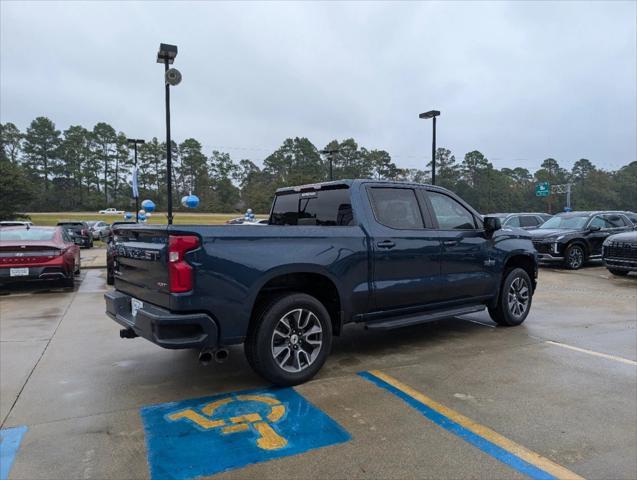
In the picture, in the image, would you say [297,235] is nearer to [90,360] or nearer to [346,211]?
[346,211]

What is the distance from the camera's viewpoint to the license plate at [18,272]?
8.80 m

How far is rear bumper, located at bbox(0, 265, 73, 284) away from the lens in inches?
345

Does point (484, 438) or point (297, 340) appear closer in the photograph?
point (484, 438)

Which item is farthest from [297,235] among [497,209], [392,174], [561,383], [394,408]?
[497,209]

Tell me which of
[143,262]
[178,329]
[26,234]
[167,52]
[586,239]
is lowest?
[178,329]

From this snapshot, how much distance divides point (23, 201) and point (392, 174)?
51.0 metres

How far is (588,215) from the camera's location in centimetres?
1447

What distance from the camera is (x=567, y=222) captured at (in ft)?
48.1

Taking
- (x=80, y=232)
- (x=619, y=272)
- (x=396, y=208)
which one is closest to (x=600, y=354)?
(x=396, y=208)

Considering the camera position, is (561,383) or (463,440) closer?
(463,440)

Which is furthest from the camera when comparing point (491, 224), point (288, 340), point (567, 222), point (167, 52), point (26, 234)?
point (567, 222)

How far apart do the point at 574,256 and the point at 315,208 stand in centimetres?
1118

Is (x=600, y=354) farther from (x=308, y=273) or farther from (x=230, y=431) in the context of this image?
(x=230, y=431)

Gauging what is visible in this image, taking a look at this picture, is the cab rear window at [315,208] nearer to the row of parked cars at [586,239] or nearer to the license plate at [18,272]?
the license plate at [18,272]
